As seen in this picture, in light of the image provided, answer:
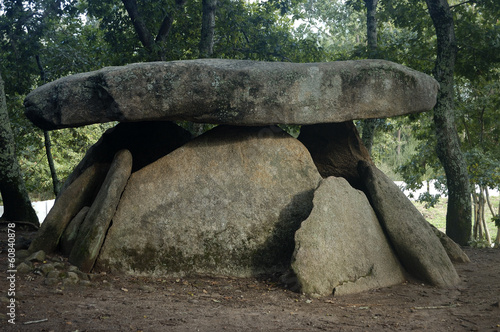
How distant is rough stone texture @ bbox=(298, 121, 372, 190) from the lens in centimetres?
908

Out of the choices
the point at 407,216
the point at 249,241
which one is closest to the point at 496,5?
the point at 407,216

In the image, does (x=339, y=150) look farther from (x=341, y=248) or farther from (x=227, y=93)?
(x=341, y=248)

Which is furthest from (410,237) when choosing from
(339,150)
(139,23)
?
(139,23)

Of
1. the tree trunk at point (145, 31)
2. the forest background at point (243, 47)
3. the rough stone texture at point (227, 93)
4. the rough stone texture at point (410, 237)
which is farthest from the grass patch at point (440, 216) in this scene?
the rough stone texture at point (227, 93)

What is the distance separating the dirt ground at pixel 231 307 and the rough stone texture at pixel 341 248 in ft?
0.66

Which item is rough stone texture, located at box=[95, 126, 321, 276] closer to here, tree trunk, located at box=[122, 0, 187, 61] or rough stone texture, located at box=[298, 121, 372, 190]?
rough stone texture, located at box=[298, 121, 372, 190]

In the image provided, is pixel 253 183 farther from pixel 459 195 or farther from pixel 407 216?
pixel 459 195

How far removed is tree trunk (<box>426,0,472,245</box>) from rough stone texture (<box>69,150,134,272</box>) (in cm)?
625

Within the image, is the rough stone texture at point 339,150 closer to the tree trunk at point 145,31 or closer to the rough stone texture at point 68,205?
the rough stone texture at point 68,205

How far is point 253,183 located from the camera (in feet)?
25.4

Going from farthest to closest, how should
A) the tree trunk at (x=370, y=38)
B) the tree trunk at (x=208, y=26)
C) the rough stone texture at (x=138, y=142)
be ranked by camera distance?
the tree trunk at (x=370, y=38) → the tree trunk at (x=208, y=26) → the rough stone texture at (x=138, y=142)

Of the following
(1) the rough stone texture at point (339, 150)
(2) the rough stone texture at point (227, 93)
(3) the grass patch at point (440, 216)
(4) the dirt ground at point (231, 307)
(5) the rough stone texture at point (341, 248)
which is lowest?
(3) the grass patch at point (440, 216)

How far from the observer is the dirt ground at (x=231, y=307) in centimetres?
498

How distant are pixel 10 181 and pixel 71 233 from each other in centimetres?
320
